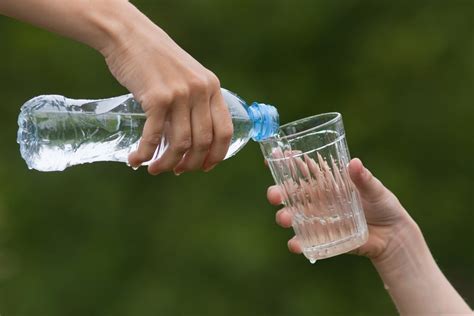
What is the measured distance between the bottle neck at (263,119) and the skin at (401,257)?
0.96 ft

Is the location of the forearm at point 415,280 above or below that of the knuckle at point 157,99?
below

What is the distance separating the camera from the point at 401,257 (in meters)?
2.73

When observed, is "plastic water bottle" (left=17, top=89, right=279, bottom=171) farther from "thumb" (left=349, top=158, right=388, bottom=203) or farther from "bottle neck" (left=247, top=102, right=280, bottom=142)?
"thumb" (left=349, top=158, right=388, bottom=203)

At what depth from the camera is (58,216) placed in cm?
620

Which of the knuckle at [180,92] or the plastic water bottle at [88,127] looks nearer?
the knuckle at [180,92]

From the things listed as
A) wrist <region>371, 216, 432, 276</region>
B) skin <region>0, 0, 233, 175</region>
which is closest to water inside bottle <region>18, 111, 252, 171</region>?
skin <region>0, 0, 233, 175</region>

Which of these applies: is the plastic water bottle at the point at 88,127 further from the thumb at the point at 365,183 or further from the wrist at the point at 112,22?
the wrist at the point at 112,22

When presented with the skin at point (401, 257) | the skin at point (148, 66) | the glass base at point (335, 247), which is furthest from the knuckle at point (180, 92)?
the skin at point (401, 257)

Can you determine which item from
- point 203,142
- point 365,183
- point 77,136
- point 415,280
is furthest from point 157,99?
point 415,280

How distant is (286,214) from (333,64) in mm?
3955

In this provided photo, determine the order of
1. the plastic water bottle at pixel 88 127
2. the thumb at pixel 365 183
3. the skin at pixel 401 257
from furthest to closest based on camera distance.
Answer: the skin at pixel 401 257
the thumb at pixel 365 183
the plastic water bottle at pixel 88 127

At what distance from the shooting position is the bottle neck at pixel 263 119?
2.29 meters

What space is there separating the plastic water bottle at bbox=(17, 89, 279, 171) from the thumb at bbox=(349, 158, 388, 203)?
0.23 m

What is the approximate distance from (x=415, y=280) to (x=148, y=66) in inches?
46.6
